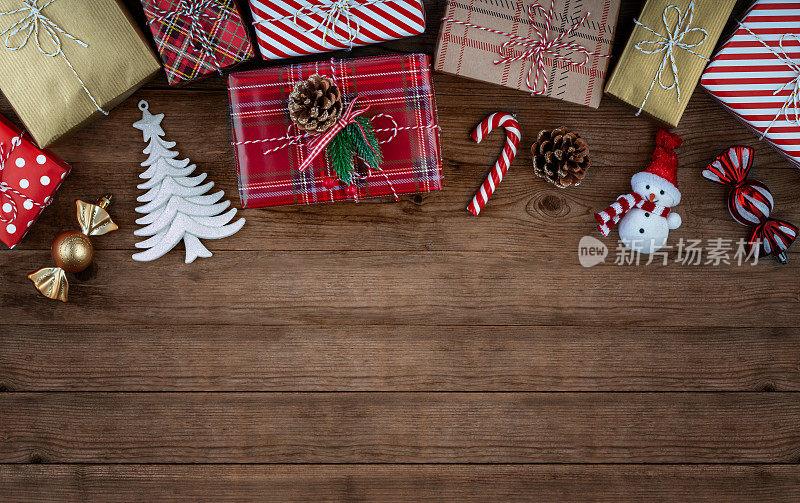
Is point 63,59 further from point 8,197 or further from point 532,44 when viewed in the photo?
point 532,44

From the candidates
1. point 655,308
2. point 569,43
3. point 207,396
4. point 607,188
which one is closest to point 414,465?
point 207,396

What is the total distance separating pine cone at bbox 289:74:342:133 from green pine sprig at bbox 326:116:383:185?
0.05 meters

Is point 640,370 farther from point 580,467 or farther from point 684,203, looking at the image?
point 684,203

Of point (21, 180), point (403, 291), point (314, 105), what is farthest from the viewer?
point (403, 291)

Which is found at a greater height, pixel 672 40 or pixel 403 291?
pixel 672 40

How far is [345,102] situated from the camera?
1332 mm

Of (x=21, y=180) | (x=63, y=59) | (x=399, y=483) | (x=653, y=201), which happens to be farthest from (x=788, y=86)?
(x=21, y=180)

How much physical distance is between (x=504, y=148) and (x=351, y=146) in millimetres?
446

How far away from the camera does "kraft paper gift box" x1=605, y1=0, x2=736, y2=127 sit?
136cm

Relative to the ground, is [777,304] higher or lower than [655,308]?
higher

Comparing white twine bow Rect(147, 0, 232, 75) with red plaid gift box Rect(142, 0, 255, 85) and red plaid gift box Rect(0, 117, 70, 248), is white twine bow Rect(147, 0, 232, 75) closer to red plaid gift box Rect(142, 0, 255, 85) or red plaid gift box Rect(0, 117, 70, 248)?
red plaid gift box Rect(142, 0, 255, 85)

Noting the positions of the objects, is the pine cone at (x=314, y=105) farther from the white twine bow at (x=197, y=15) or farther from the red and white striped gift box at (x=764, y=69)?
the red and white striped gift box at (x=764, y=69)

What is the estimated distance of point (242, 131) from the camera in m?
1.34

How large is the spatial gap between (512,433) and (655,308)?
57cm
